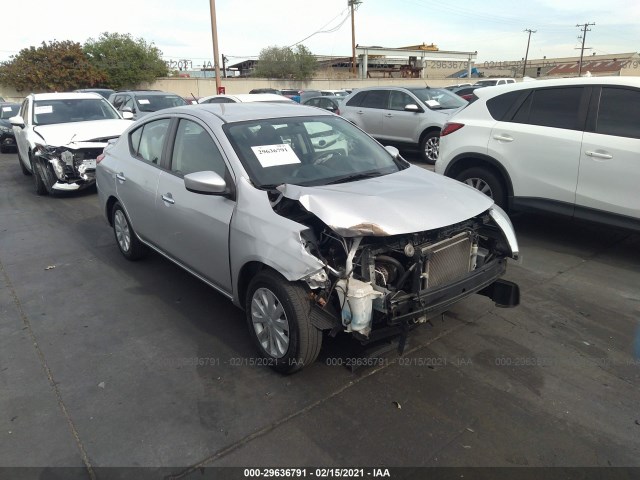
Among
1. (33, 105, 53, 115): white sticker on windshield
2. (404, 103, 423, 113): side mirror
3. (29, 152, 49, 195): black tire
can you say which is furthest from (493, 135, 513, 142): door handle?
(33, 105, 53, 115): white sticker on windshield

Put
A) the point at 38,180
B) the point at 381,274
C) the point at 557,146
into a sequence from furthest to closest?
the point at 38,180, the point at 557,146, the point at 381,274

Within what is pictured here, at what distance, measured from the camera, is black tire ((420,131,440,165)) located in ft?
34.2

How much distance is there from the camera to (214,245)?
3.54 metres

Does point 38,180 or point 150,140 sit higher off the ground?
point 150,140

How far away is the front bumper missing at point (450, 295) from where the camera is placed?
2.81 m

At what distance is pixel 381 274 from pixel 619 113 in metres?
3.68

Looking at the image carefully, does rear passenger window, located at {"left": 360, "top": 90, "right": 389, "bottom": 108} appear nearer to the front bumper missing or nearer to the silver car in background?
the silver car in background

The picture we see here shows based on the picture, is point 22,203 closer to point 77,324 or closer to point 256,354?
point 77,324

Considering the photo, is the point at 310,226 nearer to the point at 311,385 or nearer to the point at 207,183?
the point at 207,183

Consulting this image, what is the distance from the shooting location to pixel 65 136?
27.0 feet

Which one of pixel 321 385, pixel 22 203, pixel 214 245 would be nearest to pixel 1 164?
pixel 22 203

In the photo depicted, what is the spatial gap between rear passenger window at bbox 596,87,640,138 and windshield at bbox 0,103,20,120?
18197mm

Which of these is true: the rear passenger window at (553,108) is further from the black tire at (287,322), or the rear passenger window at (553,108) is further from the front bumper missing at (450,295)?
the black tire at (287,322)

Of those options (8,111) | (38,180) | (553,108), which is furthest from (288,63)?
(553,108)
